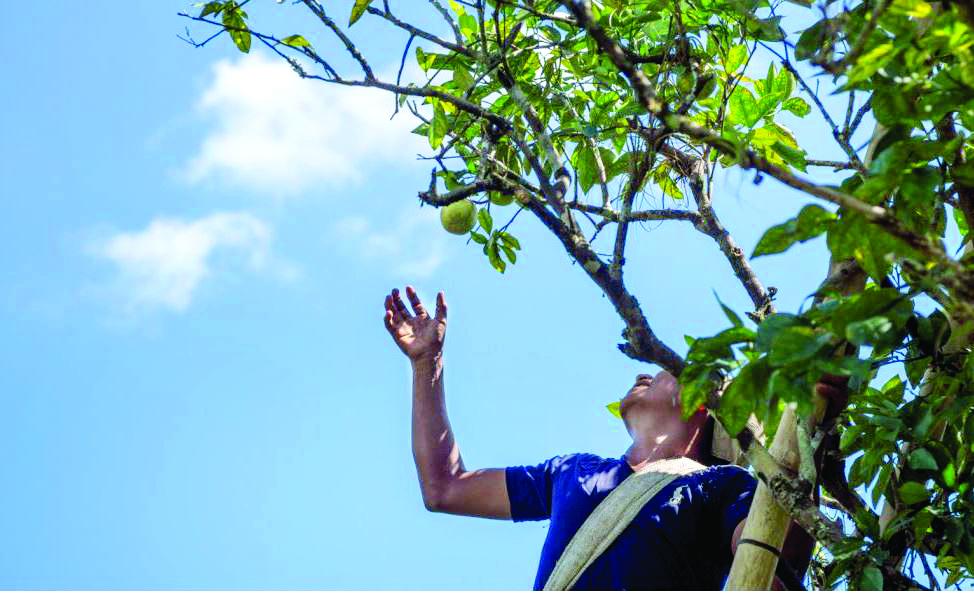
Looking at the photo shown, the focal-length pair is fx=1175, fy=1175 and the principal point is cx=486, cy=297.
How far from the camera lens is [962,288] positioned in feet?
5.24

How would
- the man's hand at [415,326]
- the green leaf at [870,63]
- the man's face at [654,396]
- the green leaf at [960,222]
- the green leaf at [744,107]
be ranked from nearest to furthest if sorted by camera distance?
1. the green leaf at [870,63]
2. the green leaf at [960,222]
3. the green leaf at [744,107]
4. the man's face at [654,396]
5. the man's hand at [415,326]

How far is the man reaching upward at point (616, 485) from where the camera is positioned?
2879 millimetres

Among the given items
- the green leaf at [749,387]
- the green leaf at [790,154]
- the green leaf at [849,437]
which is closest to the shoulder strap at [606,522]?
the green leaf at [849,437]

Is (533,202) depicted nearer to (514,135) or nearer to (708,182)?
(514,135)

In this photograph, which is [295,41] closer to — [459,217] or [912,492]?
[459,217]

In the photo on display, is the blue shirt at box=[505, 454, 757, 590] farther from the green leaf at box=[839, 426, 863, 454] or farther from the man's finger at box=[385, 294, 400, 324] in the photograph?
the man's finger at box=[385, 294, 400, 324]

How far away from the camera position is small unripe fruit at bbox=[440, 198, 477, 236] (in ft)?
10.8

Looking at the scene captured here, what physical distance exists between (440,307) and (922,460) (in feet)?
4.91

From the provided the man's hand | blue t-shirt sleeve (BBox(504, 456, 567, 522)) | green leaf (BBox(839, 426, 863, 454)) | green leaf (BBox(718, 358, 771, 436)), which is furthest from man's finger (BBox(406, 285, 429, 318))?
green leaf (BBox(718, 358, 771, 436))

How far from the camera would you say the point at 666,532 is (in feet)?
9.50

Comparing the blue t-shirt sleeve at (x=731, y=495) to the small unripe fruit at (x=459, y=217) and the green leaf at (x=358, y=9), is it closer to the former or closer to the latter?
the small unripe fruit at (x=459, y=217)

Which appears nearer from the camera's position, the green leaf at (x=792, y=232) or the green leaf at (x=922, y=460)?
the green leaf at (x=792, y=232)

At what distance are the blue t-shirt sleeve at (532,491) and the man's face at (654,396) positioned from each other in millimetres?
254

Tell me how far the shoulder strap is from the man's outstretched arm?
46 centimetres
